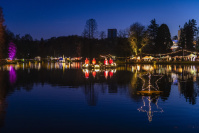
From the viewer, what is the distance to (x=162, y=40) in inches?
3617

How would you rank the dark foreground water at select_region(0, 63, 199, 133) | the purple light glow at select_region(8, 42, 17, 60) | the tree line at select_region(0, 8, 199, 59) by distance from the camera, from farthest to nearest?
the purple light glow at select_region(8, 42, 17, 60) → the tree line at select_region(0, 8, 199, 59) → the dark foreground water at select_region(0, 63, 199, 133)

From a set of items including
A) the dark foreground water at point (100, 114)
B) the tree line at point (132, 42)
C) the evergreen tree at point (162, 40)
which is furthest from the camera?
the evergreen tree at point (162, 40)

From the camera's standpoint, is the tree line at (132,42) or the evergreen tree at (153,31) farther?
the evergreen tree at (153,31)

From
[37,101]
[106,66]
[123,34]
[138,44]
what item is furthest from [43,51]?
[37,101]

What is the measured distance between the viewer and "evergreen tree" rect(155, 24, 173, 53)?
3595 inches

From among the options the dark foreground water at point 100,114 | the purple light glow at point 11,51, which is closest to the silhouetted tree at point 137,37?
the purple light glow at point 11,51

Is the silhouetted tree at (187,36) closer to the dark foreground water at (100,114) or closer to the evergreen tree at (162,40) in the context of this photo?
the evergreen tree at (162,40)

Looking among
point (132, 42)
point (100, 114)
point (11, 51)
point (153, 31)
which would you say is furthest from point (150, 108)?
point (11, 51)

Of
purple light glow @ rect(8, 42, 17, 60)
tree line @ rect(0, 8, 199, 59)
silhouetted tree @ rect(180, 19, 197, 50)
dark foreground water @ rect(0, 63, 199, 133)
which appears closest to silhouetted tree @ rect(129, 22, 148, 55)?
tree line @ rect(0, 8, 199, 59)

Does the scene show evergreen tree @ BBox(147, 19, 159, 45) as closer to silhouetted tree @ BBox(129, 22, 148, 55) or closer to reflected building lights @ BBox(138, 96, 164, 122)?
silhouetted tree @ BBox(129, 22, 148, 55)

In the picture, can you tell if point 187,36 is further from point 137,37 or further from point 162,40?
point 137,37

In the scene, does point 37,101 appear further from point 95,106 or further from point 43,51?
point 43,51

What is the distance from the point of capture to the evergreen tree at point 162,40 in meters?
91.3

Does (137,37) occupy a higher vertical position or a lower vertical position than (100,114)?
higher
